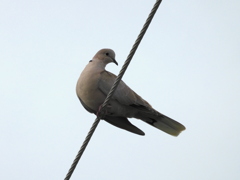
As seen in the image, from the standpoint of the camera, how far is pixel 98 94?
5.00 metres

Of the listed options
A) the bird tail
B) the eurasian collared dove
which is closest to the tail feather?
the eurasian collared dove

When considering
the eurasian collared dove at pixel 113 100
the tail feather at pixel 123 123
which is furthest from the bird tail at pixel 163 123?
the tail feather at pixel 123 123

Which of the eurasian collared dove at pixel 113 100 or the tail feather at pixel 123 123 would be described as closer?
Result: the eurasian collared dove at pixel 113 100

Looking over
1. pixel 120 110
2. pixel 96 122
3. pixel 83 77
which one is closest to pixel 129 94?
pixel 120 110

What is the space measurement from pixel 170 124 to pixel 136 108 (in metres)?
0.44

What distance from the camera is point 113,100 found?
16.5 ft

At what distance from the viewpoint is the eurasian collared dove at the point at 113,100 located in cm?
501

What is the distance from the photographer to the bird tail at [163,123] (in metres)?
5.33

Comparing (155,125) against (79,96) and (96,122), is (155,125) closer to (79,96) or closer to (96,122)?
(79,96)

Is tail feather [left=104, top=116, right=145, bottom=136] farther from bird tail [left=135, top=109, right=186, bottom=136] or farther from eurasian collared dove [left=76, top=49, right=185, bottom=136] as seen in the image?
bird tail [left=135, top=109, right=186, bottom=136]

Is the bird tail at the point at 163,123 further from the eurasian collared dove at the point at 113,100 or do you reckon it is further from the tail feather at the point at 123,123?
the tail feather at the point at 123,123

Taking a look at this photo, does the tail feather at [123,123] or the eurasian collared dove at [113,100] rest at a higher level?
the eurasian collared dove at [113,100]

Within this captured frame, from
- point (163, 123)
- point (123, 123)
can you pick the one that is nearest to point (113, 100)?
point (123, 123)

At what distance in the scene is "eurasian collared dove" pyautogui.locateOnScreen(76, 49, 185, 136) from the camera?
5008mm
